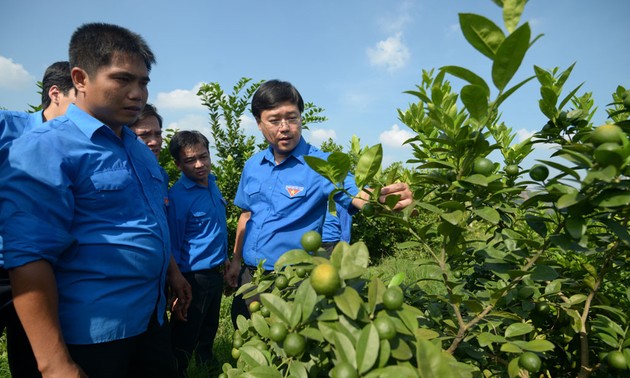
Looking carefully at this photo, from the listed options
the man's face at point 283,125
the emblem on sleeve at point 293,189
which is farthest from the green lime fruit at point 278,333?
the man's face at point 283,125

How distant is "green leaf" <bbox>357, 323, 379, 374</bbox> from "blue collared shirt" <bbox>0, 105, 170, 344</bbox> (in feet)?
3.73

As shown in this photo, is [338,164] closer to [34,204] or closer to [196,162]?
[34,204]

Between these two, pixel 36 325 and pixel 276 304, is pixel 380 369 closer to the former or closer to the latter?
pixel 276 304

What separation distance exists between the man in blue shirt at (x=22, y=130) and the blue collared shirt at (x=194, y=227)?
Result: 109 centimetres

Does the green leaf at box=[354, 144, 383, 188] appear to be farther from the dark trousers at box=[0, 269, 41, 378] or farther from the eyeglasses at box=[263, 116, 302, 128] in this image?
the eyeglasses at box=[263, 116, 302, 128]

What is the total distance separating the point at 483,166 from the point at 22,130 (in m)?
2.92

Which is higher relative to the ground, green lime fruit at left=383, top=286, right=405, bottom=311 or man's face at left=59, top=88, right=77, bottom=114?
man's face at left=59, top=88, right=77, bottom=114

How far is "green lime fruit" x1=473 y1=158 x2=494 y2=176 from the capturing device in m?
0.88

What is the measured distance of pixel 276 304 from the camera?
84 centimetres

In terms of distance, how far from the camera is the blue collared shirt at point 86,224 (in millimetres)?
1226

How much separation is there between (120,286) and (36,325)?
11.8 inches

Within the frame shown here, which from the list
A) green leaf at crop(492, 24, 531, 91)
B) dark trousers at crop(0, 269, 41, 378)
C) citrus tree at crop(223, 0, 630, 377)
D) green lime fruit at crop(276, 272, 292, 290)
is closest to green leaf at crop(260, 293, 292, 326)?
citrus tree at crop(223, 0, 630, 377)

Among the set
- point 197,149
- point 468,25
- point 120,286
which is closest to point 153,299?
point 120,286

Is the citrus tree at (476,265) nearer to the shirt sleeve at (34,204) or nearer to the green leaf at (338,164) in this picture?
the green leaf at (338,164)
